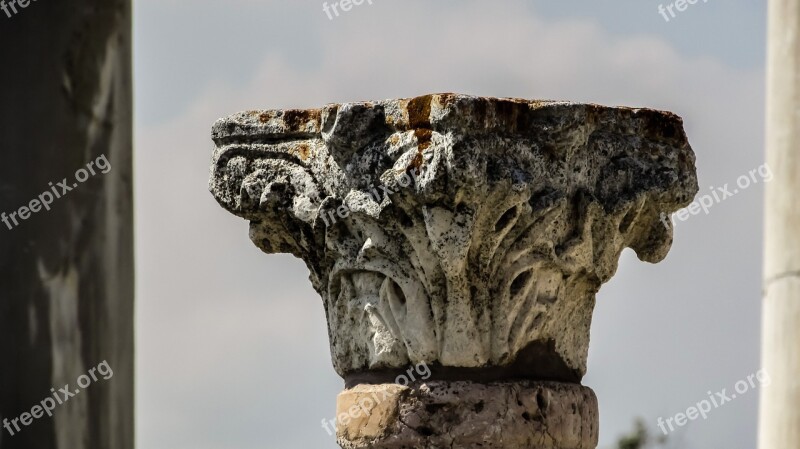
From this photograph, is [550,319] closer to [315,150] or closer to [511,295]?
[511,295]

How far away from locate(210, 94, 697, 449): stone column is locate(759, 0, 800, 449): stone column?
62.0 inches

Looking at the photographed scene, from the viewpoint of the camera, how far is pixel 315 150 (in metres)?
8.20

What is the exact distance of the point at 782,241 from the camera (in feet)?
20.7

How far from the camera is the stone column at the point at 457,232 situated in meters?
7.76

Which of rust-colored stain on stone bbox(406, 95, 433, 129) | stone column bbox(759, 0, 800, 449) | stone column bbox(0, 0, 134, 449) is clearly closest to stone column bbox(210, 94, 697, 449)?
rust-colored stain on stone bbox(406, 95, 433, 129)

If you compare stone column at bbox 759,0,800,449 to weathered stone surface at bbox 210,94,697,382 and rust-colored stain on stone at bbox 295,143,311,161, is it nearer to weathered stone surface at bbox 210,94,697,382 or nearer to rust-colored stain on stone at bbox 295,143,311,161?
weathered stone surface at bbox 210,94,697,382

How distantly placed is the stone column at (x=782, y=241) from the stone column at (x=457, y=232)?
1.57 meters

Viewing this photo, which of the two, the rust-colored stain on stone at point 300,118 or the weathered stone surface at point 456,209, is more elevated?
the rust-colored stain on stone at point 300,118

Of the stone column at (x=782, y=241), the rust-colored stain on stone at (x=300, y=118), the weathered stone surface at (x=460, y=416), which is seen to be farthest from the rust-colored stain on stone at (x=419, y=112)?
the stone column at (x=782, y=241)

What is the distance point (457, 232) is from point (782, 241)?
1.85 metres

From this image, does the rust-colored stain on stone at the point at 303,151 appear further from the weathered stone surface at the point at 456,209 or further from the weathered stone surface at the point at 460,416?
the weathered stone surface at the point at 460,416

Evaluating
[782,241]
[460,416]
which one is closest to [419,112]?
[460,416]

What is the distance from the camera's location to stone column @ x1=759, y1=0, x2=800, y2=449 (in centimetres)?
630

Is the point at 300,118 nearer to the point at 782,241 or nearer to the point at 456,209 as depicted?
the point at 456,209
